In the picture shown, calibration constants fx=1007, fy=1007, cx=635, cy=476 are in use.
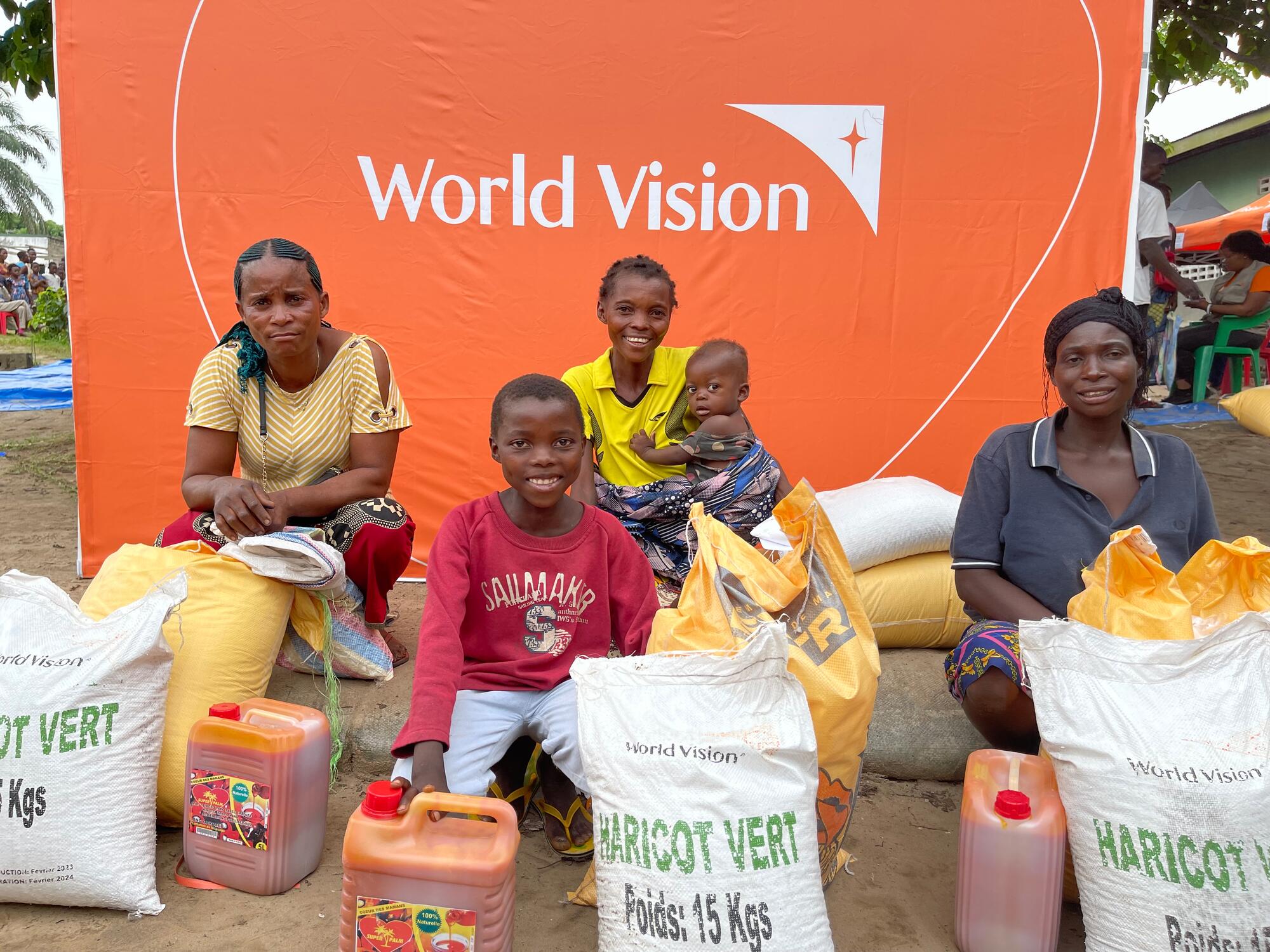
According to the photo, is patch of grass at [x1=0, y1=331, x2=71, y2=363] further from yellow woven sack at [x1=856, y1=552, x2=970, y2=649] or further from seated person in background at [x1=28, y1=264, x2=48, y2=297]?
yellow woven sack at [x1=856, y1=552, x2=970, y2=649]

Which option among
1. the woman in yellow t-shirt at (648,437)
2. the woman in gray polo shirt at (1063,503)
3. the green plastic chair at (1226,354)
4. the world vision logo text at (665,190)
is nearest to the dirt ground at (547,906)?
the woman in gray polo shirt at (1063,503)

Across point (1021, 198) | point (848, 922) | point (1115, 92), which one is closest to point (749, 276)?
point (1021, 198)

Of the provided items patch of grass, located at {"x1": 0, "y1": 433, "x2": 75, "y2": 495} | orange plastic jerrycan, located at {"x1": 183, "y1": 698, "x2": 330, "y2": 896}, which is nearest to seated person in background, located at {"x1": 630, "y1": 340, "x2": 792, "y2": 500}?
orange plastic jerrycan, located at {"x1": 183, "y1": 698, "x2": 330, "y2": 896}

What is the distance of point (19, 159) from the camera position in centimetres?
2588

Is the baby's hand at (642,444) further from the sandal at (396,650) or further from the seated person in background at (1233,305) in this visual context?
the seated person in background at (1233,305)

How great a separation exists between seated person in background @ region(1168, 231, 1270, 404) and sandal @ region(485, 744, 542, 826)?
22.8ft

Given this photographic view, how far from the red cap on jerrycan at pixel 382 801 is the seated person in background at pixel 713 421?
4.58 ft

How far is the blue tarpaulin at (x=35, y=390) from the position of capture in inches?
335

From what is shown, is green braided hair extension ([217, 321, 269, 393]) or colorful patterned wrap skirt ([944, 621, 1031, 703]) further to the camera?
green braided hair extension ([217, 321, 269, 393])

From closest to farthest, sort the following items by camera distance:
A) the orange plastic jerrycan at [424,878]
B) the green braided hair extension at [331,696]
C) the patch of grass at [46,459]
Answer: the orange plastic jerrycan at [424,878] < the green braided hair extension at [331,696] < the patch of grass at [46,459]

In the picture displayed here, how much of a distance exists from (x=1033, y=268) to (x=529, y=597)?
2.63 m

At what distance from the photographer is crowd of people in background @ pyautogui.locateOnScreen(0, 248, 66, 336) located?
17453 mm

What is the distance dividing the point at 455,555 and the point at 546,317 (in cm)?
192

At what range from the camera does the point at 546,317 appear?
398 centimetres
